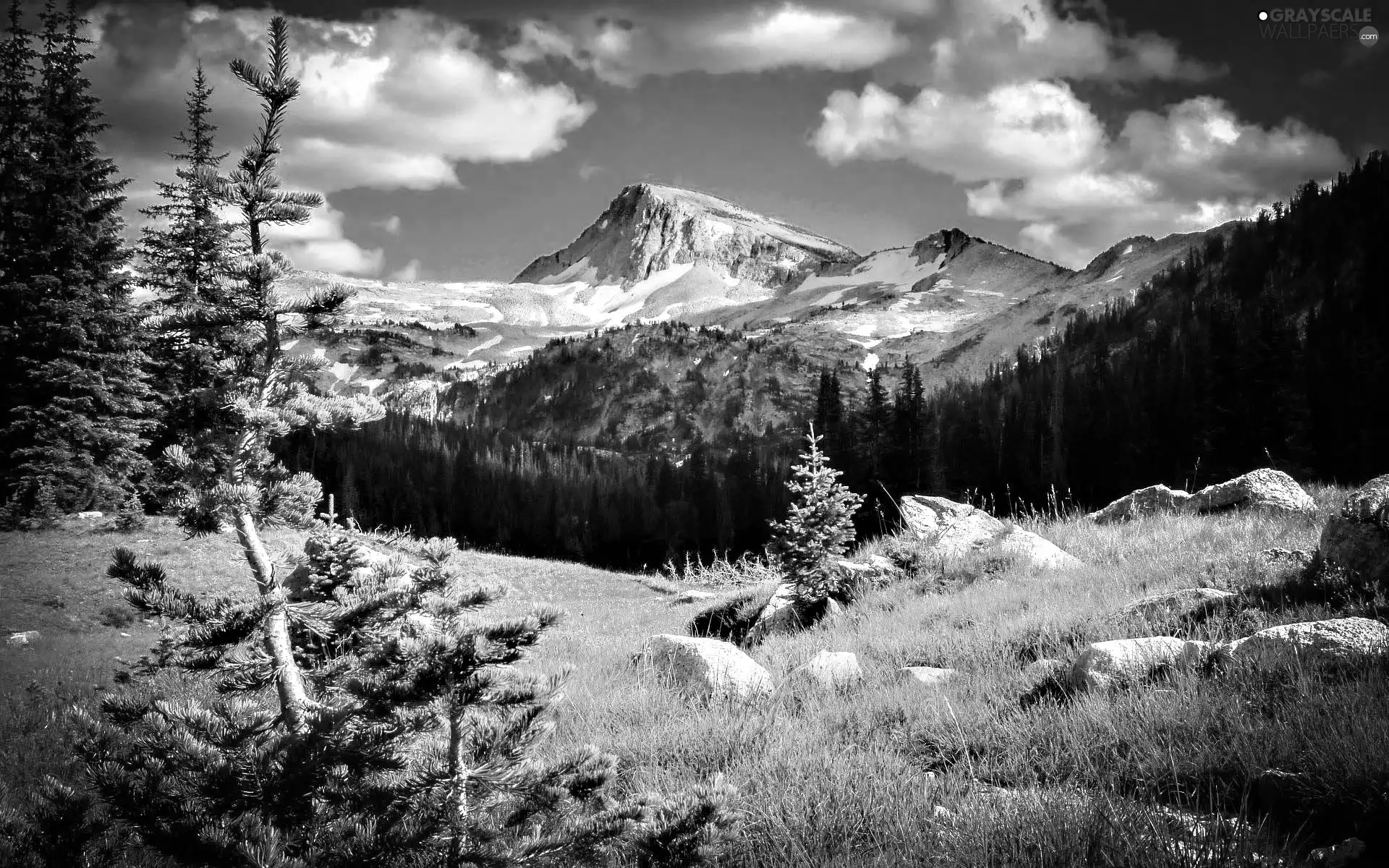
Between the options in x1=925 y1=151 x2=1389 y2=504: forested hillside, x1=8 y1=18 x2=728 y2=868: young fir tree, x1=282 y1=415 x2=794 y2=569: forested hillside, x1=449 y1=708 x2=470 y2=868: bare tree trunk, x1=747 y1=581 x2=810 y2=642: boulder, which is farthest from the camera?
x1=282 y1=415 x2=794 y2=569: forested hillside

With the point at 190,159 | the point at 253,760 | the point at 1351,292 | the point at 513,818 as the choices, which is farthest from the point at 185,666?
the point at 1351,292

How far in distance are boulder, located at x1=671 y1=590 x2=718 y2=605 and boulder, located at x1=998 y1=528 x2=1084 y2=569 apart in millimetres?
16703

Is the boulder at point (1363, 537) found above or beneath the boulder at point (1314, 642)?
above

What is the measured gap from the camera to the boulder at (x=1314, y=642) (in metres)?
4.31

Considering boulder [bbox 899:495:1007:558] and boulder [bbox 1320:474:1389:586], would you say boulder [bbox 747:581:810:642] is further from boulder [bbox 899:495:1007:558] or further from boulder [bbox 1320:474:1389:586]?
boulder [bbox 1320:474:1389:586]

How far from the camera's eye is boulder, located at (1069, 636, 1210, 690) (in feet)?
16.3

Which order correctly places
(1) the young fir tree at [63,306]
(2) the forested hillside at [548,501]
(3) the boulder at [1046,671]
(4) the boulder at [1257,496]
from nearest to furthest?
(3) the boulder at [1046,671]
(4) the boulder at [1257,496]
(1) the young fir tree at [63,306]
(2) the forested hillside at [548,501]

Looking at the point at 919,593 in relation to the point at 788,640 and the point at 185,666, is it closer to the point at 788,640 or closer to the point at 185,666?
the point at 788,640

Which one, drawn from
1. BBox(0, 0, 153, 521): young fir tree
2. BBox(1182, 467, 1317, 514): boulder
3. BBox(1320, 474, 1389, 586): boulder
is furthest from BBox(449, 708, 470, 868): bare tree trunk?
BBox(0, 0, 153, 521): young fir tree

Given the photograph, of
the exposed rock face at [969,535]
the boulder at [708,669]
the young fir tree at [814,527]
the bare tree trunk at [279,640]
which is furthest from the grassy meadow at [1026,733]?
the young fir tree at [814,527]

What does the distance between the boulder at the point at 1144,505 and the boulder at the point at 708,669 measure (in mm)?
8190

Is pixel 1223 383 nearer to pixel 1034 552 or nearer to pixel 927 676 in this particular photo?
pixel 1034 552

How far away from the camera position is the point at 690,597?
2891 cm

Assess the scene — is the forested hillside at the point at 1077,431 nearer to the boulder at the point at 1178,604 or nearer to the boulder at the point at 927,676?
the boulder at the point at 1178,604
